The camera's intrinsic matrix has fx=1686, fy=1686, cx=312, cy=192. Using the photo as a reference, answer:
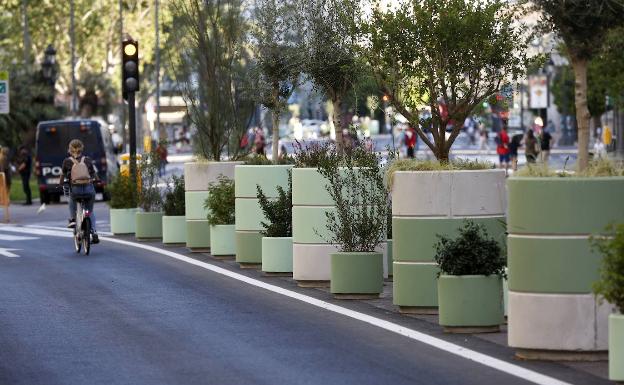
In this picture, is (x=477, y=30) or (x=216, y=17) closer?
(x=477, y=30)

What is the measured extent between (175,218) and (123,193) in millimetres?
3659

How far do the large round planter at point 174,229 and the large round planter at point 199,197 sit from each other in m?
0.98

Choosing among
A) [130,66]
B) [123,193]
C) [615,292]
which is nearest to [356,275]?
[615,292]

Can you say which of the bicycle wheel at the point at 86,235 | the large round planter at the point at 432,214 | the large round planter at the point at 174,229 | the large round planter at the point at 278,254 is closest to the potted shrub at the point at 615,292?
the large round planter at the point at 432,214

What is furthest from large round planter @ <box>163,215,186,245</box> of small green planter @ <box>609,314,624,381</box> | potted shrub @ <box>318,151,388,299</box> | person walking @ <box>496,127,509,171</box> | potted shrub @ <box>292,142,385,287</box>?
person walking @ <box>496,127,509,171</box>

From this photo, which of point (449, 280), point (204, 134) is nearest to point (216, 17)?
point (204, 134)

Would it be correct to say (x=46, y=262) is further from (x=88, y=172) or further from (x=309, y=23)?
(x=309, y=23)

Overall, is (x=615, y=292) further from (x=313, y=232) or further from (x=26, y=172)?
(x=26, y=172)

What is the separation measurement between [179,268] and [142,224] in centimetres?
640

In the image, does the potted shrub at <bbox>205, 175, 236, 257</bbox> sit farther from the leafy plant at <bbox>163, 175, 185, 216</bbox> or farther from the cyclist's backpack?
the leafy plant at <bbox>163, 175, 185, 216</bbox>

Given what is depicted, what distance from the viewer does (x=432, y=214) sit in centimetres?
1438

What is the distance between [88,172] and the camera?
80.3 feet

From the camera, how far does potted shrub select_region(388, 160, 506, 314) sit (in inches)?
565

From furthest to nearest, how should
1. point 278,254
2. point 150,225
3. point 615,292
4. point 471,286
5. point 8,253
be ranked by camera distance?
point 150,225
point 8,253
point 278,254
point 471,286
point 615,292
